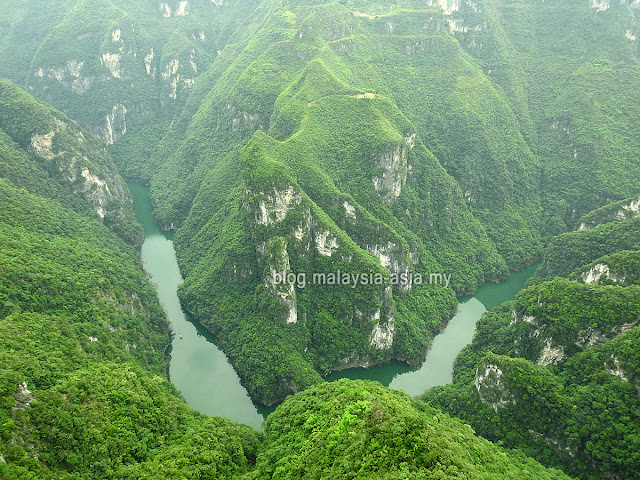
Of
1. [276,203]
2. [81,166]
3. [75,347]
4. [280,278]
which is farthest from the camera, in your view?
[81,166]

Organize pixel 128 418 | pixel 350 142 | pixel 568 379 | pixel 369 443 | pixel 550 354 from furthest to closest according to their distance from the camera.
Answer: pixel 350 142
pixel 550 354
pixel 568 379
pixel 128 418
pixel 369 443

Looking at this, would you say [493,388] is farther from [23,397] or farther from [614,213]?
[23,397]

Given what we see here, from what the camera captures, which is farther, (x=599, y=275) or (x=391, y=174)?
(x=391, y=174)

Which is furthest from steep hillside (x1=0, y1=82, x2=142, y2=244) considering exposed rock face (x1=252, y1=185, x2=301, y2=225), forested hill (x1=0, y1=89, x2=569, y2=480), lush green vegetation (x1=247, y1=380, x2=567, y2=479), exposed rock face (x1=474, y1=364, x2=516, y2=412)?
exposed rock face (x1=474, y1=364, x2=516, y2=412)

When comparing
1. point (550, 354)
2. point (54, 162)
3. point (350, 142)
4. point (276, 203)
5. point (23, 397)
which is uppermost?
point (350, 142)

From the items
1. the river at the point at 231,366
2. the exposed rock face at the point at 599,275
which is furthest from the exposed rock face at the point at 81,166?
the exposed rock face at the point at 599,275

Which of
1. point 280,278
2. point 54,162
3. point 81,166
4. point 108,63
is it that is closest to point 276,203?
point 280,278

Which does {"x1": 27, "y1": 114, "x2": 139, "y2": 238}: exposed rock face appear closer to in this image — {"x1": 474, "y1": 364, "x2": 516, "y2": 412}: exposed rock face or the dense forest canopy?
the dense forest canopy
